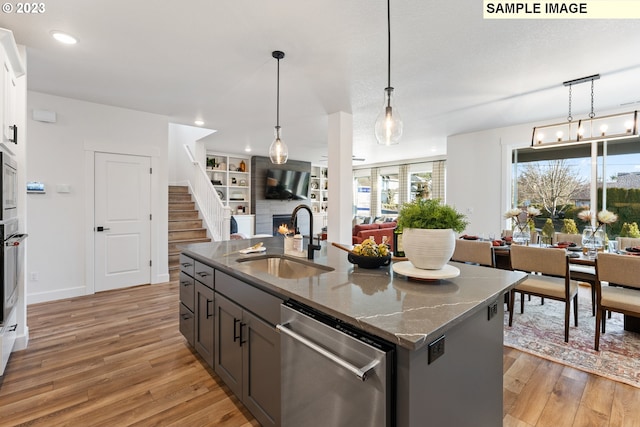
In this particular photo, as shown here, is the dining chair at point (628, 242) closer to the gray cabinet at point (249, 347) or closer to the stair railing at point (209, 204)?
the gray cabinet at point (249, 347)

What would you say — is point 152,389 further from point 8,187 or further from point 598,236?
point 598,236

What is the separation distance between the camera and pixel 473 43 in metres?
2.58

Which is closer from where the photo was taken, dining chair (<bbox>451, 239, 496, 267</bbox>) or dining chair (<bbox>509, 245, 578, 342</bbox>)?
dining chair (<bbox>509, 245, 578, 342</bbox>)

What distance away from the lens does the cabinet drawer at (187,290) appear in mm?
2479

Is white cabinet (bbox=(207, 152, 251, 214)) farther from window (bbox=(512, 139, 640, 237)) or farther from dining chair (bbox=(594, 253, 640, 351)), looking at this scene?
dining chair (bbox=(594, 253, 640, 351))

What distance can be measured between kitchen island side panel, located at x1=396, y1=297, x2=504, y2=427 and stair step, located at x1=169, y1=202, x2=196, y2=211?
6249 mm

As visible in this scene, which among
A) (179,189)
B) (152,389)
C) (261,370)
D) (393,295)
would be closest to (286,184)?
(179,189)

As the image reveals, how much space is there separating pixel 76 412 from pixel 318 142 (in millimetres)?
5916

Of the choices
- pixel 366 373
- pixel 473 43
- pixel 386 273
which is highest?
pixel 473 43

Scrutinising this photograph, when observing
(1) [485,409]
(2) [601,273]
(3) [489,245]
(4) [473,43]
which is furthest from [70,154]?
(2) [601,273]

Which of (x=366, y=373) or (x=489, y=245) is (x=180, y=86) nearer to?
(x=366, y=373)

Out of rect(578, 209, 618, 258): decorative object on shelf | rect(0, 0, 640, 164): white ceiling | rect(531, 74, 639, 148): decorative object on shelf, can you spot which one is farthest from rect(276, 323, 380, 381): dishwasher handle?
rect(531, 74, 639, 148): decorative object on shelf

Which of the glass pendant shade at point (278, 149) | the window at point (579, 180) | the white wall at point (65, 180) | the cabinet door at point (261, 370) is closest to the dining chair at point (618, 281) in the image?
the window at point (579, 180)

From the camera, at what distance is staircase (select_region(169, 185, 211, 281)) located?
5.48m
